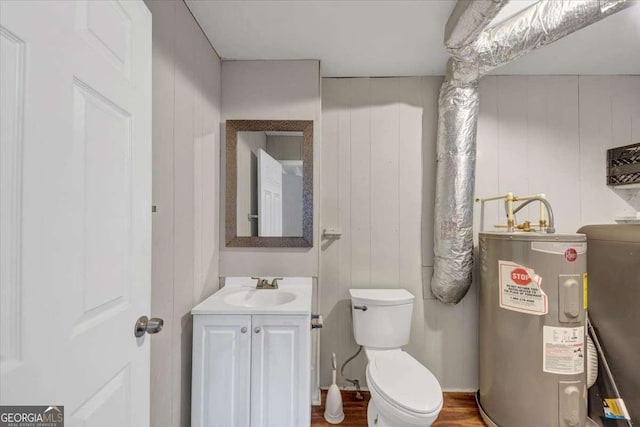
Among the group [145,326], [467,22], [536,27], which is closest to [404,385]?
[145,326]

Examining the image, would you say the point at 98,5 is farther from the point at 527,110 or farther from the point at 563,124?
the point at 563,124

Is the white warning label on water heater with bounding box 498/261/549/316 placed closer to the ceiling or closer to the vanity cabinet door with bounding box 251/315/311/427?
the vanity cabinet door with bounding box 251/315/311/427

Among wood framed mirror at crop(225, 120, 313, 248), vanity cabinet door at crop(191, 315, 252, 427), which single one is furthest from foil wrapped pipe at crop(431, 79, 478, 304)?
vanity cabinet door at crop(191, 315, 252, 427)

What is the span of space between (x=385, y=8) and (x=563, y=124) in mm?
1599

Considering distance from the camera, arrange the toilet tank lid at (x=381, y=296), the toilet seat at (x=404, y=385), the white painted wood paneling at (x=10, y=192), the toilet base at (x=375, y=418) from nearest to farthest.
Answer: the white painted wood paneling at (x=10, y=192)
the toilet seat at (x=404, y=385)
the toilet base at (x=375, y=418)
the toilet tank lid at (x=381, y=296)

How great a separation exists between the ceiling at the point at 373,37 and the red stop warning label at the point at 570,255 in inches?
48.9

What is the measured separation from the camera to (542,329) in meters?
1.46

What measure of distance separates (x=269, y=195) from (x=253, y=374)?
3.43 feet

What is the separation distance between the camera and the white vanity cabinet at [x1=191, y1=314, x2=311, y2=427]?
131 cm

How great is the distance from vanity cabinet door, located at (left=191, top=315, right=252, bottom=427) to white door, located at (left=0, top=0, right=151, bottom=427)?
0.46 metres

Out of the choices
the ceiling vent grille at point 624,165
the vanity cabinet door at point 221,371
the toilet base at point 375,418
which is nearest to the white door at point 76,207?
the vanity cabinet door at point 221,371

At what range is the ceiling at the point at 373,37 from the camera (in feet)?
4.59

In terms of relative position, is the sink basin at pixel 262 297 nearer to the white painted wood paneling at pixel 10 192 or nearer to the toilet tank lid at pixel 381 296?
the toilet tank lid at pixel 381 296

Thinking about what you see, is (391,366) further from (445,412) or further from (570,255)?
(570,255)
